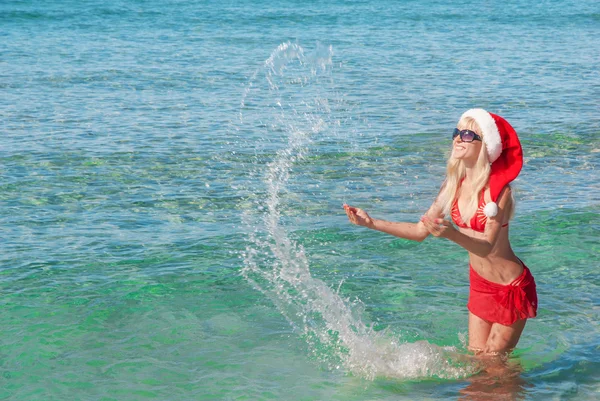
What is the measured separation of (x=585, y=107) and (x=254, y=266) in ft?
32.5

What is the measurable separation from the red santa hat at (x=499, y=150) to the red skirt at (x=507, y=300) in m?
0.61

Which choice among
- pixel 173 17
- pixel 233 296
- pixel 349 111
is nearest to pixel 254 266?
pixel 233 296

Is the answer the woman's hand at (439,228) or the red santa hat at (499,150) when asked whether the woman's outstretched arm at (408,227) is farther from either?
the woman's hand at (439,228)

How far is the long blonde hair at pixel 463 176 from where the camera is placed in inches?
187

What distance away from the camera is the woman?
15.5 feet

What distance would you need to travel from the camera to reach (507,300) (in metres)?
4.97

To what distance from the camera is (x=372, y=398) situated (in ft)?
17.5

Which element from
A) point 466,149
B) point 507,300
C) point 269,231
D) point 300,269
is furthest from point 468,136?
point 269,231

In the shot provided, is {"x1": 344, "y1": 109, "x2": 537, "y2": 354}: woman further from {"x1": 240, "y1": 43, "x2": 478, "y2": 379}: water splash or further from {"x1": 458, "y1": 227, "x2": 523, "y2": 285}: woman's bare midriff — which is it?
{"x1": 240, "y1": 43, "x2": 478, "y2": 379}: water splash

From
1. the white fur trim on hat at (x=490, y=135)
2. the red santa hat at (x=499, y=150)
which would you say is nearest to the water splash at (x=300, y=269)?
the red santa hat at (x=499, y=150)

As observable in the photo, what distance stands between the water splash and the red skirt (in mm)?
476

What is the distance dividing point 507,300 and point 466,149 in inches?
38.6

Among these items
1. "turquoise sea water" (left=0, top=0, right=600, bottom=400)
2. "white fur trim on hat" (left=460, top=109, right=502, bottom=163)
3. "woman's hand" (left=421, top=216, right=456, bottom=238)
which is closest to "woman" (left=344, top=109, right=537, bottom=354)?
"white fur trim on hat" (left=460, top=109, right=502, bottom=163)

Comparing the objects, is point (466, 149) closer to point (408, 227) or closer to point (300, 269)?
point (408, 227)
